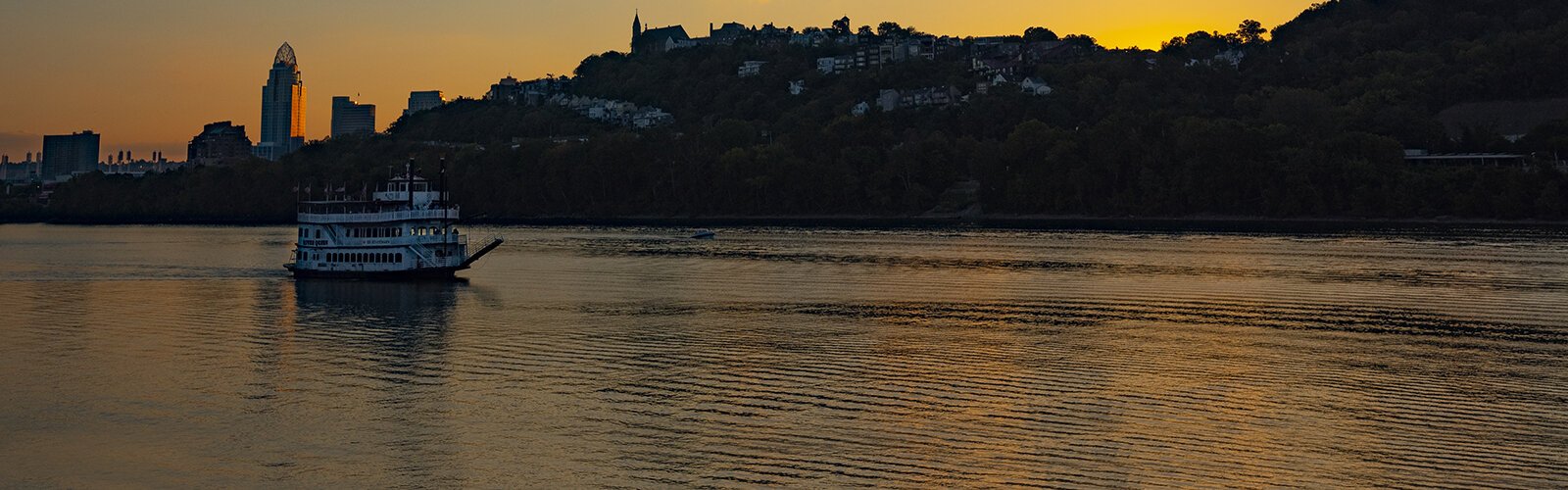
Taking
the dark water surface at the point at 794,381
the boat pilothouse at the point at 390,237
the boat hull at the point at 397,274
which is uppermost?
the boat pilothouse at the point at 390,237

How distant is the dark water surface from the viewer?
1276 inches

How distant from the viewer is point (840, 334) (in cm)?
5853

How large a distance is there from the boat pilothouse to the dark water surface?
3252mm

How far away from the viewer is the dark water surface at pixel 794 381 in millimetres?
32406

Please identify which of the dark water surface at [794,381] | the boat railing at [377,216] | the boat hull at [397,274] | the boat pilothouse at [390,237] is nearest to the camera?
the dark water surface at [794,381]

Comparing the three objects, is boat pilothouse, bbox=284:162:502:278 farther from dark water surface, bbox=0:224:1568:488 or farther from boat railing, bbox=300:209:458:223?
dark water surface, bbox=0:224:1568:488

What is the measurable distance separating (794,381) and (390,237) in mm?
50746

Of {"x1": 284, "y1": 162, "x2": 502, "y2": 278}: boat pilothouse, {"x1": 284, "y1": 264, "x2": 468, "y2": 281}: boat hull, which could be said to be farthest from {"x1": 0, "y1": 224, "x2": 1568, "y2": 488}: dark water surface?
{"x1": 284, "y1": 162, "x2": 502, "y2": 278}: boat pilothouse

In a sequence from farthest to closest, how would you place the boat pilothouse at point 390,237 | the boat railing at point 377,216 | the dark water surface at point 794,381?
the boat pilothouse at point 390,237, the boat railing at point 377,216, the dark water surface at point 794,381

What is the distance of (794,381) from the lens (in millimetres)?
44438

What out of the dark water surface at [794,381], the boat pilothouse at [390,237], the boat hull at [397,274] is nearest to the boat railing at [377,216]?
the boat pilothouse at [390,237]

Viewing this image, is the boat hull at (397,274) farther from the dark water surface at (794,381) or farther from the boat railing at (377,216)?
the boat railing at (377,216)

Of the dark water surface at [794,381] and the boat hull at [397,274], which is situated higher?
the boat hull at [397,274]

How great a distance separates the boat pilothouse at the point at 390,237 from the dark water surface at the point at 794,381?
3252 millimetres
